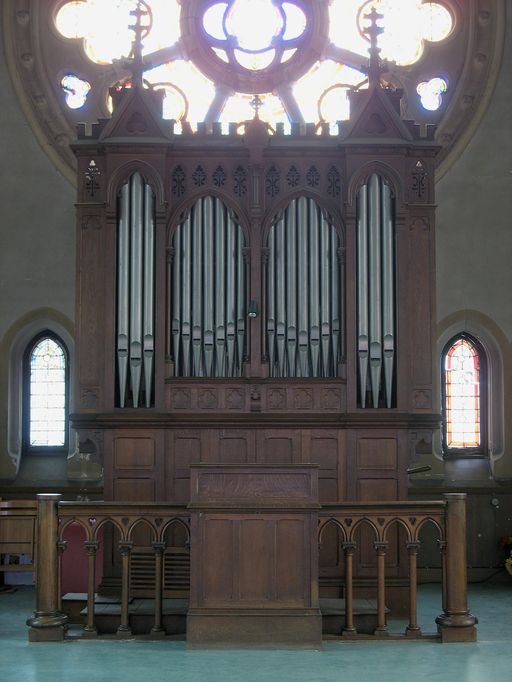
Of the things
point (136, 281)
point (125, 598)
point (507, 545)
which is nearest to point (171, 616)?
point (125, 598)

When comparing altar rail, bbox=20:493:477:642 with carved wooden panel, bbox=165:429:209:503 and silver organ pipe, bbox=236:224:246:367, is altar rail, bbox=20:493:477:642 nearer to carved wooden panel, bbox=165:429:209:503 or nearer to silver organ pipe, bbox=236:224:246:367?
carved wooden panel, bbox=165:429:209:503

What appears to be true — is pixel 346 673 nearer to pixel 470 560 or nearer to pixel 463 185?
pixel 470 560

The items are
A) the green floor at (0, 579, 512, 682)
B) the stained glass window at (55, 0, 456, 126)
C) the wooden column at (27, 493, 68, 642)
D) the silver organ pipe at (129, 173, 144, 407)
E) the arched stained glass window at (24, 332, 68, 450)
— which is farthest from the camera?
the stained glass window at (55, 0, 456, 126)

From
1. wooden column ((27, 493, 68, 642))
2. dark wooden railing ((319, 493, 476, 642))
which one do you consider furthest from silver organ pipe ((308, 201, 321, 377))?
wooden column ((27, 493, 68, 642))

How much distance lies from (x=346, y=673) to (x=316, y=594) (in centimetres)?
103

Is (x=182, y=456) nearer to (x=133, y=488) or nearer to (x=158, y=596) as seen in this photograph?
(x=133, y=488)

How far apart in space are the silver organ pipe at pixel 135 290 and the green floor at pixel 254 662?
9.07 feet

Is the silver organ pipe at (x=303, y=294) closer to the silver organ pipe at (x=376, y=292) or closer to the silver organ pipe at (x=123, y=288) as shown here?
the silver organ pipe at (x=376, y=292)

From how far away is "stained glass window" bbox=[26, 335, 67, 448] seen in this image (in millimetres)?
13805

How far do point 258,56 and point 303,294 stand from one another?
15.0 feet

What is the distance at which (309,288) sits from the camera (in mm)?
11344

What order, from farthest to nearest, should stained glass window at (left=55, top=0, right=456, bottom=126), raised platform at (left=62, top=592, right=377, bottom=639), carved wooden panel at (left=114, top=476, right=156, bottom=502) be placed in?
stained glass window at (left=55, top=0, right=456, bottom=126) → carved wooden panel at (left=114, top=476, right=156, bottom=502) → raised platform at (left=62, top=592, right=377, bottom=639)

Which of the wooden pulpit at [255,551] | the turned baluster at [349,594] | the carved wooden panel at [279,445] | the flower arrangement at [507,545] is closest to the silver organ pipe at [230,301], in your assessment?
the carved wooden panel at [279,445]

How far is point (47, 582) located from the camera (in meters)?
9.06
